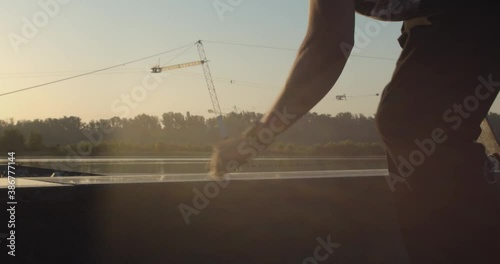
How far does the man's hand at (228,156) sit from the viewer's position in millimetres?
1557

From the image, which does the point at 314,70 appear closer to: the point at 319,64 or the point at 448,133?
the point at 319,64

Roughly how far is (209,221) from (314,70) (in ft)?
5.57

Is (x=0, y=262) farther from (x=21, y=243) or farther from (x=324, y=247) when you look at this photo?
(x=324, y=247)

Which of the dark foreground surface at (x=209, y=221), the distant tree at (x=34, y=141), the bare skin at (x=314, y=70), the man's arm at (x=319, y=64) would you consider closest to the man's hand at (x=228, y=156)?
the bare skin at (x=314, y=70)

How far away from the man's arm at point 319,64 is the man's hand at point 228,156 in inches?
3.9

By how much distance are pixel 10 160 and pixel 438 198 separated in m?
3.52

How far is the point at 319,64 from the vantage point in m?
1.64

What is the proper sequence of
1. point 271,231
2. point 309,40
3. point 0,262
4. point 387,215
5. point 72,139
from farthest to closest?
point 72,139 → point 387,215 → point 271,231 → point 0,262 → point 309,40

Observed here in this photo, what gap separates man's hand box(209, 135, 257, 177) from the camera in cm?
156

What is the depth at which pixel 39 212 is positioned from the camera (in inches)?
112

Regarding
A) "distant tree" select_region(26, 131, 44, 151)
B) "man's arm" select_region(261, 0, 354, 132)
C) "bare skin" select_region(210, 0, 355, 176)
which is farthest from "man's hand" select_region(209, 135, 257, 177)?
"distant tree" select_region(26, 131, 44, 151)

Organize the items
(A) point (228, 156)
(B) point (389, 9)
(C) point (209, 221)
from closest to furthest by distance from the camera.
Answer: (A) point (228, 156)
(B) point (389, 9)
(C) point (209, 221)

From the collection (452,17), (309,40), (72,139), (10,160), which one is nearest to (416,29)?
(452,17)

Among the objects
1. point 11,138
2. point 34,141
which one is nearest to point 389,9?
point 11,138
